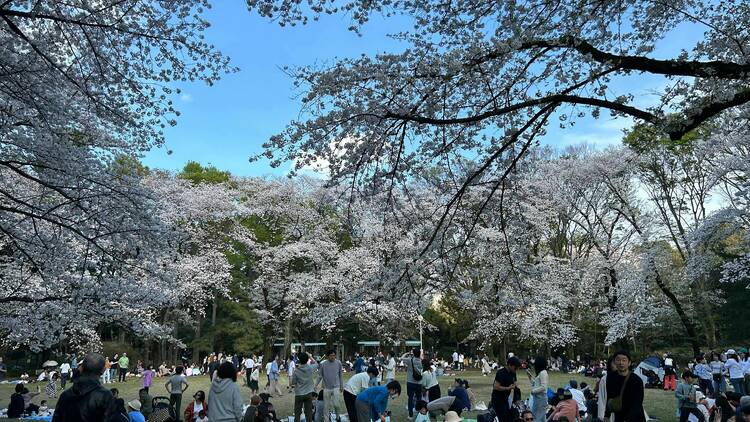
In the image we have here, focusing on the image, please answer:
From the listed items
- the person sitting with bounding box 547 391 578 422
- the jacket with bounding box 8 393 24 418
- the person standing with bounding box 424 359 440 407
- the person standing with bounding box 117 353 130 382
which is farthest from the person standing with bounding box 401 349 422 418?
the person standing with bounding box 117 353 130 382

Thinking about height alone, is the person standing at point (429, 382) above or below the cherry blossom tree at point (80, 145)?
below

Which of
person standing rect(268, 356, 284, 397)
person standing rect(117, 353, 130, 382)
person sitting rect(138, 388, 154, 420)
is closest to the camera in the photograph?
person sitting rect(138, 388, 154, 420)

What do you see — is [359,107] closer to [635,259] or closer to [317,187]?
[635,259]

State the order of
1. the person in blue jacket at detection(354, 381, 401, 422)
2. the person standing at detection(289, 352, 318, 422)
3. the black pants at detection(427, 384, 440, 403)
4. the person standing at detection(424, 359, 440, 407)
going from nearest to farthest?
the person in blue jacket at detection(354, 381, 401, 422) → the person standing at detection(289, 352, 318, 422) → the person standing at detection(424, 359, 440, 407) → the black pants at detection(427, 384, 440, 403)

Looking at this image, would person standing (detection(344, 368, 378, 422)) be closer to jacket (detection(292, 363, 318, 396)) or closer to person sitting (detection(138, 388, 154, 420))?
jacket (detection(292, 363, 318, 396))

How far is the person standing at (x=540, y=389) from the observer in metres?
7.97

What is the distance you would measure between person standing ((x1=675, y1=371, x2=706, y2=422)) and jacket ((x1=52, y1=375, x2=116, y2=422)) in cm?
804

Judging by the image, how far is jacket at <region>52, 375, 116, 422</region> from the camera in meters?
3.83

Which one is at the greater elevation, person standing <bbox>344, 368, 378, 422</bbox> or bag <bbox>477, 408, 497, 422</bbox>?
person standing <bbox>344, 368, 378, 422</bbox>

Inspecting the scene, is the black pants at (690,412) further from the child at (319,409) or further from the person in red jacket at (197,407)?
the person in red jacket at (197,407)

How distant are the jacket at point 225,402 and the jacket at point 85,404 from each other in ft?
6.71

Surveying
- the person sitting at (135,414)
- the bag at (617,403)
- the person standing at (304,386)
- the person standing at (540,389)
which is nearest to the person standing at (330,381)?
the person standing at (304,386)

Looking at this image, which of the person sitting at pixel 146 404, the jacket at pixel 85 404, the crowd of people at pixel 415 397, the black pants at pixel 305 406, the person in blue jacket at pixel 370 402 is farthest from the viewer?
the person sitting at pixel 146 404

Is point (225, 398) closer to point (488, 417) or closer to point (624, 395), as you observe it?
point (624, 395)
